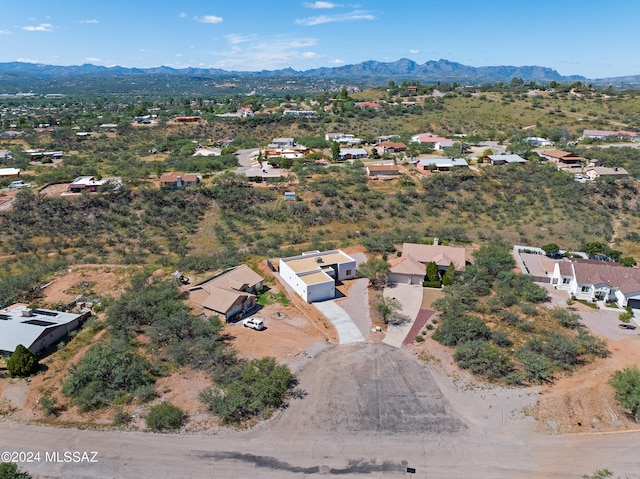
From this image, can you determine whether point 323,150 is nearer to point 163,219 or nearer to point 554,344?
point 163,219

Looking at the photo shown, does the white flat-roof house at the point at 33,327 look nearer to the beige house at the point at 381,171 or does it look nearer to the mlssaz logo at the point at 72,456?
the mlssaz logo at the point at 72,456

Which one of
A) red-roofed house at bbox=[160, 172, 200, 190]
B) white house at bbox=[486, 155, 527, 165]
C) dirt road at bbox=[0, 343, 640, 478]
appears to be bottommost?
dirt road at bbox=[0, 343, 640, 478]

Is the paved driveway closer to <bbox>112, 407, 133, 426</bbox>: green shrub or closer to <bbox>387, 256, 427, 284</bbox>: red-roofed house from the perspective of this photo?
<bbox>387, 256, 427, 284</bbox>: red-roofed house

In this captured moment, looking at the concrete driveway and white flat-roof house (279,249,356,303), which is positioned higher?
white flat-roof house (279,249,356,303)

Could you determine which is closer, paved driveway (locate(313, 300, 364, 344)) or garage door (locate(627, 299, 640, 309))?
paved driveway (locate(313, 300, 364, 344))

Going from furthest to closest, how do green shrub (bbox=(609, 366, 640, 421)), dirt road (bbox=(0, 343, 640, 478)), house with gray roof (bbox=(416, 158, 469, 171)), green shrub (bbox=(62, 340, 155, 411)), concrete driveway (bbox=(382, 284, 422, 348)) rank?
house with gray roof (bbox=(416, 158, 469, 171)) → concrete driveway (bbox=(382, 284, 422, 348)) → green shrub (bbox=(62, 340, 155, 411)) → green shrub (bbox=(609, 366, 640, 421)) → dirt road (bbox=(0, 343, 640, 478))

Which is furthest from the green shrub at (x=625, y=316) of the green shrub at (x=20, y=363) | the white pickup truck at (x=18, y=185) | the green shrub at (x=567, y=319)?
the white pickup truck at (x=18, y=185)

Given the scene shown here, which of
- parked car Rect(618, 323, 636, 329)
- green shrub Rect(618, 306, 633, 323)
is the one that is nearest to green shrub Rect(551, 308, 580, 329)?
parked car Rect(618, 323, 636, 329)
